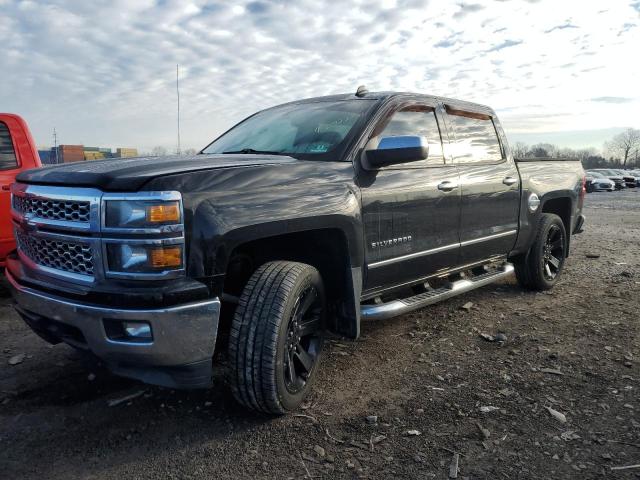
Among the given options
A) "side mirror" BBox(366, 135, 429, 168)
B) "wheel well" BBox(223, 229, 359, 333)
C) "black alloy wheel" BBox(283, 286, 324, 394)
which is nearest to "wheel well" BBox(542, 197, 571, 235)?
"side mirror" BBox(366, 135, 429, 168)

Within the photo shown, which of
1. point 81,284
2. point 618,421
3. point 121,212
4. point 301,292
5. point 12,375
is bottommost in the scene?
point 618,421

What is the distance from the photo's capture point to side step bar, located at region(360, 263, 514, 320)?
133 inches

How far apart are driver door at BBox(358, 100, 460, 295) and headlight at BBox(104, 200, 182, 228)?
1338 mm

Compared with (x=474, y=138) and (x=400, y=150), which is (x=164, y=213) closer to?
(x=400, y=150)

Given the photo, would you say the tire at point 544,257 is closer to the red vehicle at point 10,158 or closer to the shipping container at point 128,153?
the shipping container at point 128,153

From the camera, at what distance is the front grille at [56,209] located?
7.86 ft

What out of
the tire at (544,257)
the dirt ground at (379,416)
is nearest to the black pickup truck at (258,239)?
the dirt ground at (379,416)

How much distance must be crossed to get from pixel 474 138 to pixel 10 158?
459cm

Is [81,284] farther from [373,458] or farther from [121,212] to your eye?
[373,458]

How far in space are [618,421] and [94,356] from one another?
2.79m

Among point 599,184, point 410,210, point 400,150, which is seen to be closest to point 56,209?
point 400,150

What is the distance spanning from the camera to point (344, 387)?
10.6ft

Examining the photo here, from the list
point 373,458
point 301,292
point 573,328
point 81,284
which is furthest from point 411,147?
point 573,328

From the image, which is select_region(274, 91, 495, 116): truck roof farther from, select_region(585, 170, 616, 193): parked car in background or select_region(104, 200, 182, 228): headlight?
select_region(585, 170, 616, 193): parked car in background
